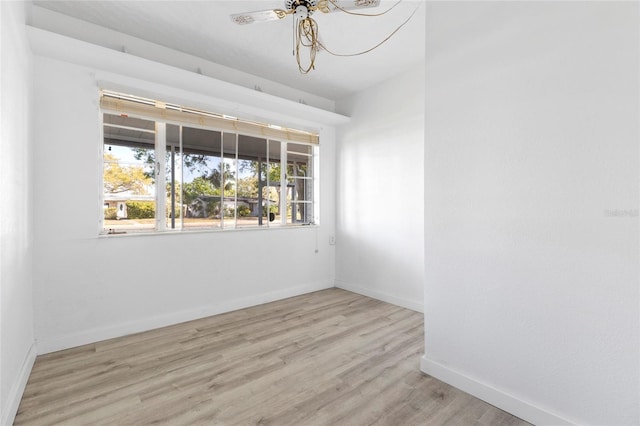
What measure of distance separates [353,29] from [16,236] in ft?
9.81

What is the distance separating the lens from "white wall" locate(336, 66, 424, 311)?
141 inches

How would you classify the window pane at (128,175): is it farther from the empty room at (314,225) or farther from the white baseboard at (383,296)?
the white baseboard at (383,296)

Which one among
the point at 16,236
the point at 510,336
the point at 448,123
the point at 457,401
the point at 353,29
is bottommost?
the point at 457,401

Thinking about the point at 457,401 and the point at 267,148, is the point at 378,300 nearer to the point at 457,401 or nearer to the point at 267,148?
the point at 457,401

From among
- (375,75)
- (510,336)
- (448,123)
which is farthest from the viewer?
(375,75)

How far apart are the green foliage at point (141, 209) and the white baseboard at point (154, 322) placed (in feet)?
3.35

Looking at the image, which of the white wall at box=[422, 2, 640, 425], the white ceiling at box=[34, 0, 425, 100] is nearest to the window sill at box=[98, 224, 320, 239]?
the white ceiling at box=[34, 0, 425, 100]

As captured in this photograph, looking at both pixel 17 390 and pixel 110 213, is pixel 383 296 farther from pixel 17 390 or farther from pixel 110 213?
pixel 17 390

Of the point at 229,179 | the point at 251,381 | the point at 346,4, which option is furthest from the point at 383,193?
the point at 251,381

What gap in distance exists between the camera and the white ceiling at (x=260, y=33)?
2496mm

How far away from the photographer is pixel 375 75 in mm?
3770

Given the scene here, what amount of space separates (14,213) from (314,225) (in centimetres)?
316

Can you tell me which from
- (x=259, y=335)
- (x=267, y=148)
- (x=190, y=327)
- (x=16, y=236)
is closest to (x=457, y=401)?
(x=259, y=335)

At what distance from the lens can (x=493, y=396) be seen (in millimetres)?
1846
